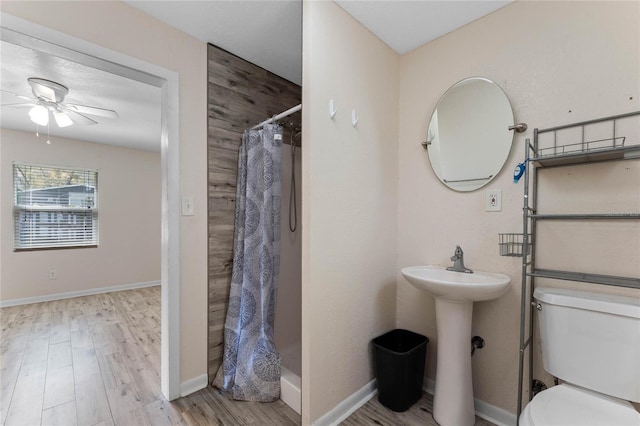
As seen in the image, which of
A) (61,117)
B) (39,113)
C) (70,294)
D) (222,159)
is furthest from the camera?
(70,294)

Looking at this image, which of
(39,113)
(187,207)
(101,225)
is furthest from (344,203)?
(101,225)

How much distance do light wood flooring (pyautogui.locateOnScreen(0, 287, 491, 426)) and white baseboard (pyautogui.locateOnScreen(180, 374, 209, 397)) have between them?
0.04m

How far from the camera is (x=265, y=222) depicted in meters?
1.86

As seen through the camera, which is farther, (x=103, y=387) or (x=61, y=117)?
(x=61, y=117)

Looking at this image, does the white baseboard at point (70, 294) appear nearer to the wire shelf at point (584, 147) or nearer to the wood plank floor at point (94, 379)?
the wood plank floor at point (94, 379)

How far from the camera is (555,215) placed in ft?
4.37

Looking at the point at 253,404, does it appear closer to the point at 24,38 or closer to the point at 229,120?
the point at 229,120

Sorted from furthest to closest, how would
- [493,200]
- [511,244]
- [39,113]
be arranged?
1. [39,113]
2. [493,200]
3. [511,244]

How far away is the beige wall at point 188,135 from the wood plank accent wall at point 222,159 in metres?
0.05

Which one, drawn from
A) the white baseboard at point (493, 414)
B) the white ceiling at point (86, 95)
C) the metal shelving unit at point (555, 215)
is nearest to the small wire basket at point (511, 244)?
the metal shelving unit at point (555, 215)

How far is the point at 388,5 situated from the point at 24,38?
1.78 meters

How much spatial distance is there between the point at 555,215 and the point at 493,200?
12.8 inches

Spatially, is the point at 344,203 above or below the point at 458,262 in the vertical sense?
above

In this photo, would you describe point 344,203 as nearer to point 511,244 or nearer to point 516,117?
point 511,244
